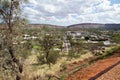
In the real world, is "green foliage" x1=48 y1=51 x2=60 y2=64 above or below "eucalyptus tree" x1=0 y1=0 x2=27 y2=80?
below

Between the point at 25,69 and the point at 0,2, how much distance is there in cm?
461

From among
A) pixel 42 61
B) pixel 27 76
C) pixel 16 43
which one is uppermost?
pixel 16 43

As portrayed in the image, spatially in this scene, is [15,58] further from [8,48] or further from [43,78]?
[43,78]

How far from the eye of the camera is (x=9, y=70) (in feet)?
46.3

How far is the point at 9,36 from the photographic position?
13609 mm

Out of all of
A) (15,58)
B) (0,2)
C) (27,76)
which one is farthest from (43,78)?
(0,2)

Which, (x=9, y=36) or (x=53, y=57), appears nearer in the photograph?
(x=9, y=36)

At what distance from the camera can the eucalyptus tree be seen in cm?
1361

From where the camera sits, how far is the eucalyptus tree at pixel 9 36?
13.6 m

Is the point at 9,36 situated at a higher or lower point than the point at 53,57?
higher

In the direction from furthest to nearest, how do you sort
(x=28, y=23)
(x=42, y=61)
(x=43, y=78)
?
1. (x=42, y=61)
2. (x=43, y=78)
3. (x=28, y=23)

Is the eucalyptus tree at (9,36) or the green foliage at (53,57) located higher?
the eucalyptus tree at (9,36)

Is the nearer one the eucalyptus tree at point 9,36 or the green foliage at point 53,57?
the eucalyptus tree at point 9,36

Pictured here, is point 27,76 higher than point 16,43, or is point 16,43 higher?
point 16,43
